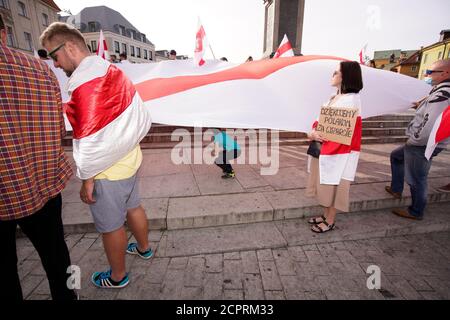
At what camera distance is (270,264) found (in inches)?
96.7

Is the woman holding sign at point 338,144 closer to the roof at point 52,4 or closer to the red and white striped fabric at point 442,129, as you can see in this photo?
the red and white striped fabric at point 442,129

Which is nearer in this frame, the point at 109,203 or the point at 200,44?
the point at 109,203

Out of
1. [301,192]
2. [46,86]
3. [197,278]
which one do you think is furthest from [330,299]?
[46,86]

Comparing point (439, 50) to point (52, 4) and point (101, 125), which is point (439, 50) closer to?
point (101, 125)

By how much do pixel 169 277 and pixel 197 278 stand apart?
0.29 metres

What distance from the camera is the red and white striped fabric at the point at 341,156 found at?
2432 mm

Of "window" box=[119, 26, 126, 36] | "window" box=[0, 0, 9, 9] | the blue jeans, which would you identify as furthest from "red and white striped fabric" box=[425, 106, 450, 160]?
"window" box=[119, 26, 126, 36]

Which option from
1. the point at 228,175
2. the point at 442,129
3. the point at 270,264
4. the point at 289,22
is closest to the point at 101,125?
the point at 270,264

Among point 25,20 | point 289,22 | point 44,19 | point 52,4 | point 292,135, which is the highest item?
point 52,4

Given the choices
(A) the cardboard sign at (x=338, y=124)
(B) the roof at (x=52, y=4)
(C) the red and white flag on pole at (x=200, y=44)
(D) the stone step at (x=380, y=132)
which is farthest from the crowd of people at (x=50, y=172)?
(B) the roof at (x=52, y=4)

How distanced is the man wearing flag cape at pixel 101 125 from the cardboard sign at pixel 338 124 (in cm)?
196

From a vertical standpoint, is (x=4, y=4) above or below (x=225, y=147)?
above

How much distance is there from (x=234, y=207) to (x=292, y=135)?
4.76 m

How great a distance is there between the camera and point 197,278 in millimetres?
2271
